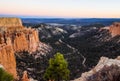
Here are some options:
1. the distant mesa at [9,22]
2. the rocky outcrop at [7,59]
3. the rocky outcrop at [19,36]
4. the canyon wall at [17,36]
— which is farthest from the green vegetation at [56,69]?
the distant mesa at [9,22]

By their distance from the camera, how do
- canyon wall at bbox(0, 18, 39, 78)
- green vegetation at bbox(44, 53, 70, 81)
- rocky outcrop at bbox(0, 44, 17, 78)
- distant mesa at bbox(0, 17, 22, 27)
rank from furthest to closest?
distant mesa at bbox(0, 17, 22, 27) < canyon wall at bbox(0, 18, 39, 78) < rocky outcrop at bbox(0, 44, 17, 78) < green vegetation at bbox(44, 53, 70, 81)

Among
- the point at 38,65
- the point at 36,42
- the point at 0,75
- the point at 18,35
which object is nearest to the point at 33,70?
the point at 38,65

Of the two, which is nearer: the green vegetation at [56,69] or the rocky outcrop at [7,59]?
the green vegetation at [56,69]

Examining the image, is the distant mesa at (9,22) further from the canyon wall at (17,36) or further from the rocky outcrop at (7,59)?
the rocky outcrop at (7,59)

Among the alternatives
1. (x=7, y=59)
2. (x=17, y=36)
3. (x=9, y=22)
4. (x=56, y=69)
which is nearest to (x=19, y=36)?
(x=17, y=36)

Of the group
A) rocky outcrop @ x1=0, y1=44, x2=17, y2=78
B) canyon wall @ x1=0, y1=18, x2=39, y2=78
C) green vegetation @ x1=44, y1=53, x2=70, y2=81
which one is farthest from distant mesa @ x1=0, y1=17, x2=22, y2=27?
green vegetation @ x1=44, y1=53, x2=70, y2=81

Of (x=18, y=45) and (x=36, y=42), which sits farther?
(x=36, y=42)

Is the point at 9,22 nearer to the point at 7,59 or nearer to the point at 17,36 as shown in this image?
the point at 17,36

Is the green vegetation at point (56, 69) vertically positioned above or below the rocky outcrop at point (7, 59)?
above

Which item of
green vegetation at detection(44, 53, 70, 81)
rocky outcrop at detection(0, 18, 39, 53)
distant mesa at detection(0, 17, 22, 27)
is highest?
green vegetation at detection(44, 53, 70, 81)

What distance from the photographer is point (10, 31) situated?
147 metres

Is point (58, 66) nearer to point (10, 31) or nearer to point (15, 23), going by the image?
point (10, 31)

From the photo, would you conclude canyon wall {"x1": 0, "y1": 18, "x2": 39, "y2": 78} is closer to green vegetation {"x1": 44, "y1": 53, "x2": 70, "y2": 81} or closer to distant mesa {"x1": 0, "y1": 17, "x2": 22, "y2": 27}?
distant mesa {"x1": 0, "y1": 17, "x2": 22, "y2": 27}

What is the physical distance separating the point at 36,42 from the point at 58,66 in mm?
106111
